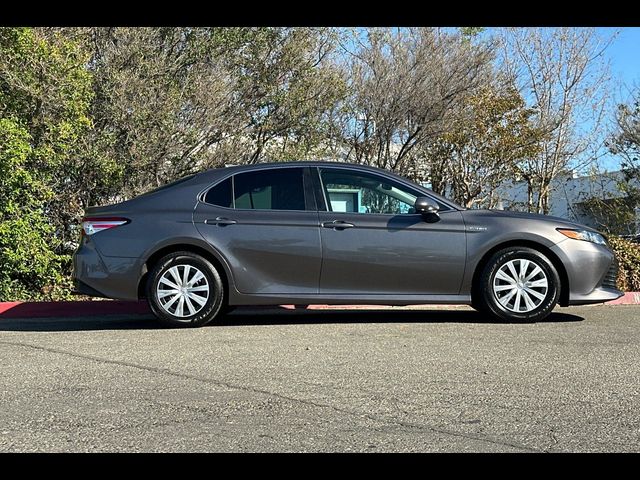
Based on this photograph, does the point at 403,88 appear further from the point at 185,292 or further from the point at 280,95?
the point at 185,292

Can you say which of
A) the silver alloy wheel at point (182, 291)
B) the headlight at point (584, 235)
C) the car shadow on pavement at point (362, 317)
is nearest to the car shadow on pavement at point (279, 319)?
the car shadow on pavement at point (362, 317)

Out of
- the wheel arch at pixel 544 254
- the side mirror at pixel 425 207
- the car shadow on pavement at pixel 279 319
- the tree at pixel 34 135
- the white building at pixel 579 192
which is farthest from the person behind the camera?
the white building at pixel 579 192

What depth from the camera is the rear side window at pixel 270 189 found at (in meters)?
7.53

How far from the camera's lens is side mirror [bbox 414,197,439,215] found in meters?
7.32

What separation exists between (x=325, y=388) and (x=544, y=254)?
11.8ft

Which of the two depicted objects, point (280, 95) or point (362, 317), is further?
point (280, 95)

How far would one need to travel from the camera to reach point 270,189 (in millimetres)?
7594

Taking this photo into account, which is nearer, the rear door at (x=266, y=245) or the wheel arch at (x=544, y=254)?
the rear door at (x=266, y=245)

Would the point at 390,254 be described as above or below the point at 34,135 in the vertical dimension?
below

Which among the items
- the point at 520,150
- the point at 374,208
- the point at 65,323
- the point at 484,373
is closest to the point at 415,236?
the point at 374,208

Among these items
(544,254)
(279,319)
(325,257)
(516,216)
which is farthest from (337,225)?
(544,254)

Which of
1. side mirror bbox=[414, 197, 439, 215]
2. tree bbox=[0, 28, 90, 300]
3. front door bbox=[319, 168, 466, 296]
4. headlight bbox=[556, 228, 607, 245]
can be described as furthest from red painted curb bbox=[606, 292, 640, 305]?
tree bbox=[0, 28, 90, 300]

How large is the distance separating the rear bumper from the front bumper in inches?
162

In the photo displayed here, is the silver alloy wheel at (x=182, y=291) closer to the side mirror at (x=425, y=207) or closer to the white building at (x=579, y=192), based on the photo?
the side mirror at (x=425, y=207)
